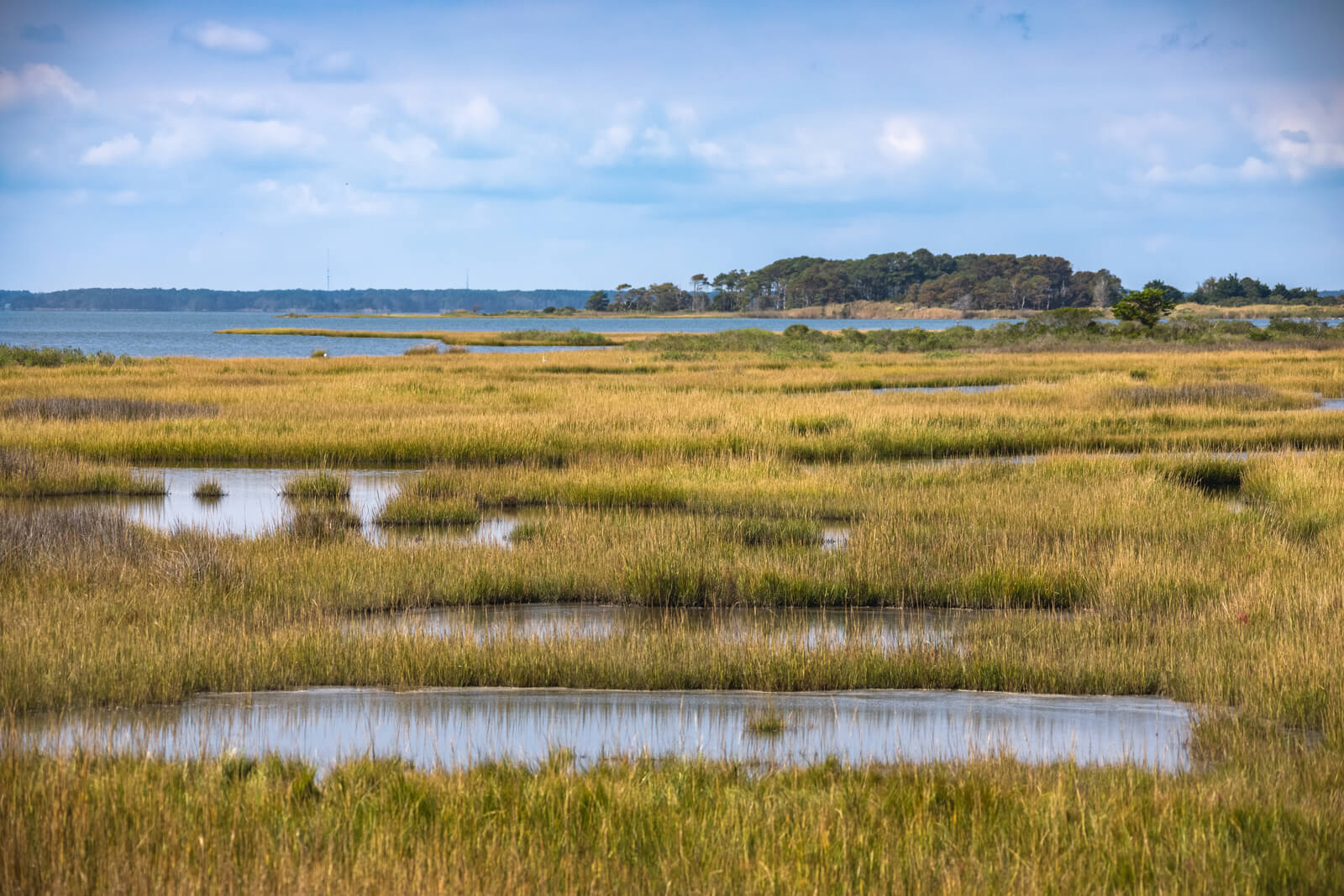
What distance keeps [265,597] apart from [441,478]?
776cm

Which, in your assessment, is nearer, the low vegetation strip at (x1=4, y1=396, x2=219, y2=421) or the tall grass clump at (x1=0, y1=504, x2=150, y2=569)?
the tall grass clump at (x1=0, y1=504, x2=150, y2=569)

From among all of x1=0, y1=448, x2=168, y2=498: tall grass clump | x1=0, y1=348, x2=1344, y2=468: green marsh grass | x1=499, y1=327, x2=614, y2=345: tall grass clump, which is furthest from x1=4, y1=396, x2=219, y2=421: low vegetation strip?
A: x1=499, y1=327, x2=614, y2=345: tall grass clump

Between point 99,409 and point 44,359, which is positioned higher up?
point 44,359

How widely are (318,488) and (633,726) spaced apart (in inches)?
477

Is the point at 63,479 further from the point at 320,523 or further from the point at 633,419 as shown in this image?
the point at 633,419

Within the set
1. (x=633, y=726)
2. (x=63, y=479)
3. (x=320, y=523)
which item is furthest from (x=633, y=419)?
(x=633, y=726)

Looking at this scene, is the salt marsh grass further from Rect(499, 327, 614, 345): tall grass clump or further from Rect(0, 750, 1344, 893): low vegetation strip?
Rect(499, 327, 614, 345): tall grass clump

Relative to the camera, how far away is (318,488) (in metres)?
18.7

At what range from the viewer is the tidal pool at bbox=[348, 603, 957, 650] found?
10.1m

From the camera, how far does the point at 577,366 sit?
2136 inches

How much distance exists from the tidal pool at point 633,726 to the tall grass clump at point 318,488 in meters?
10.3

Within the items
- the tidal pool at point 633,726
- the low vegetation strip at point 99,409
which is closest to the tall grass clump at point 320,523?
the tidal pool at point 633,726

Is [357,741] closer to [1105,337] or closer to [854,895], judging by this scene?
[854,895]

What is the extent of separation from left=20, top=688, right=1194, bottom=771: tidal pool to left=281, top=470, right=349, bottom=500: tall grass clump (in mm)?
10260
